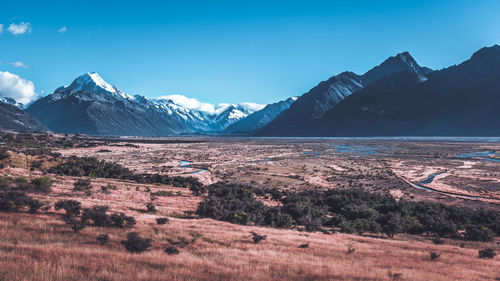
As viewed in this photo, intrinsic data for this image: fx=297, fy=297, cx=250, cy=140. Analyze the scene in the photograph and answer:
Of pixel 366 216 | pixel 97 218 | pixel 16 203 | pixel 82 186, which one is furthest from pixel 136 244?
pixel 366 216

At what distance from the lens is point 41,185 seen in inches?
856

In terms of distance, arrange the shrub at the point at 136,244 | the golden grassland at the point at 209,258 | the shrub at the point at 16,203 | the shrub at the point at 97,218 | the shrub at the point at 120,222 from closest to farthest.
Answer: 1. the golden grassland at the point at 209,258
2. the shrub at the point at 136,244
3. the shrub at the point at 97,218
4. the shrub at the point at 120,222
5. the shrub at the point at 16,203

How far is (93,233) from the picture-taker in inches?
517

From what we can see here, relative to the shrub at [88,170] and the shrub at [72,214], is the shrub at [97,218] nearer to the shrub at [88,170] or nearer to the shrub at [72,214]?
the shrub at [72,214]

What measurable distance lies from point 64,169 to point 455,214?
41161 millimetres

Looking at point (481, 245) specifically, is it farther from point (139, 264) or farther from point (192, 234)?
point (139, 264)

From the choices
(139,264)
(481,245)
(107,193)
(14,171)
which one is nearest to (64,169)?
(14,171)

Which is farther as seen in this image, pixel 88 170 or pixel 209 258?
pixel 88 170

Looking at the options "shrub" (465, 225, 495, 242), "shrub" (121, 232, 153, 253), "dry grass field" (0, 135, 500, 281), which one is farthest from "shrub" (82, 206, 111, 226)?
"shrub" (465, 225, 495, 242)

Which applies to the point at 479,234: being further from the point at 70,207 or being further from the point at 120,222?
the point at 70,207

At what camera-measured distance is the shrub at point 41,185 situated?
68.6 ft

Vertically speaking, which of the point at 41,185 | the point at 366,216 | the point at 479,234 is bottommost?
the point at 366,216

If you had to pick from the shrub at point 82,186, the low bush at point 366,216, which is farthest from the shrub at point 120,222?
the shrub at point 82,186

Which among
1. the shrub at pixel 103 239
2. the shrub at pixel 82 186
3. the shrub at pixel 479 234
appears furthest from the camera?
the shrub at pixel 82 186
